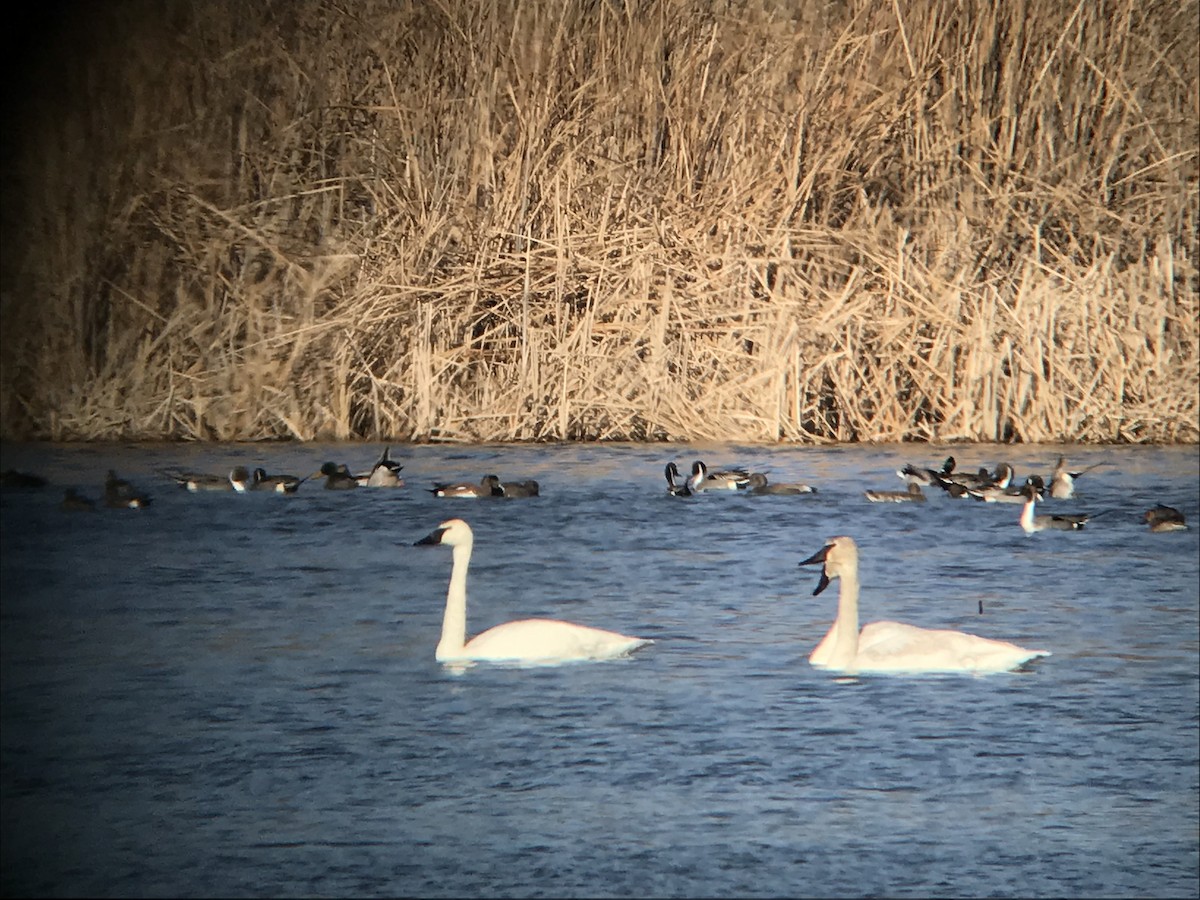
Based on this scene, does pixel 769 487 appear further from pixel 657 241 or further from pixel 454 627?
pixel 454 627

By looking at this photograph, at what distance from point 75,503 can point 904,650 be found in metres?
5.73

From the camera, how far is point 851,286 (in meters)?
13.9

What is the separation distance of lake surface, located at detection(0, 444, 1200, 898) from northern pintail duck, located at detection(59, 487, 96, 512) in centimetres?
5

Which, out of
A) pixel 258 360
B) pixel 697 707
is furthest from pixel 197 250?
pixel 697 707

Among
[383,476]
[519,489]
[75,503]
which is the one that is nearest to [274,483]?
[383,476]

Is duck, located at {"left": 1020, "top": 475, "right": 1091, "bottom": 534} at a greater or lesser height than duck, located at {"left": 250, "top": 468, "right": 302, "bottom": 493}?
lesser

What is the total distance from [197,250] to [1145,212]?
6.68 metres

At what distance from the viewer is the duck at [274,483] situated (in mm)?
12375

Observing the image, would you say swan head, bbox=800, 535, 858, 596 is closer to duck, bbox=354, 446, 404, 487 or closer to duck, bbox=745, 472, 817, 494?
duck, bbox=745, 472, 817, 494

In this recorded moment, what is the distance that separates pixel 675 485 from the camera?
12500 mm

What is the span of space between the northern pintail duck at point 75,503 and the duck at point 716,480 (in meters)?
3.55

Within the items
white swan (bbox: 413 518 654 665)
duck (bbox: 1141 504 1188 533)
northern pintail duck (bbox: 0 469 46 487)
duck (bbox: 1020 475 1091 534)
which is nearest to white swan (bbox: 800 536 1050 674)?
white swan (bbox: 413 518 654 665)

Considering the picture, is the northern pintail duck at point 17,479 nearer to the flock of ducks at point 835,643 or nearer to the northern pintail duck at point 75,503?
the northern pintail duck at point 75,503

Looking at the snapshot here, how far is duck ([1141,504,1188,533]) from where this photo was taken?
1105cm
